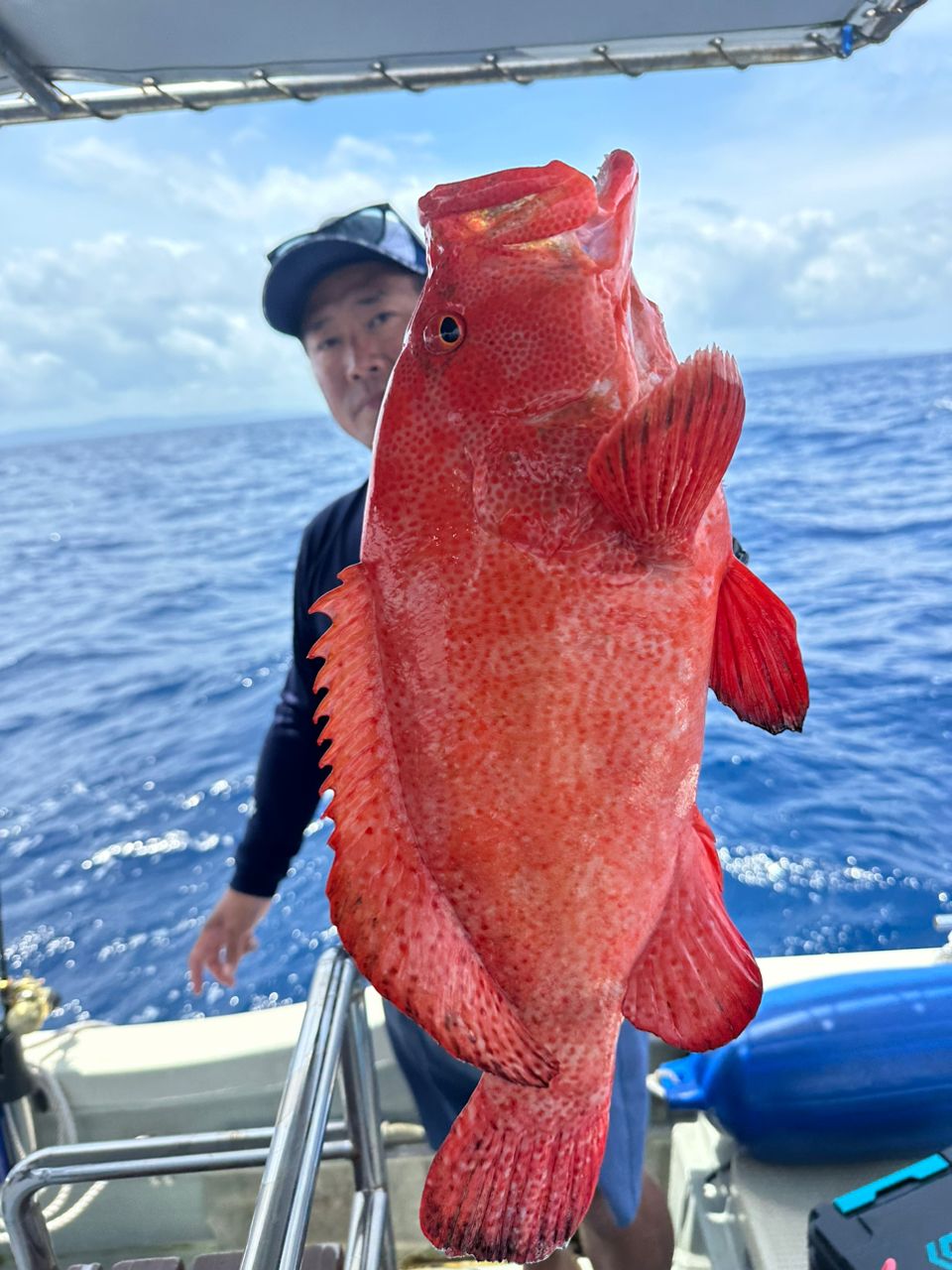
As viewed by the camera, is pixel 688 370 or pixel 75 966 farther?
pixel 75 966

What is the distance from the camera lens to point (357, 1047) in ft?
4.78

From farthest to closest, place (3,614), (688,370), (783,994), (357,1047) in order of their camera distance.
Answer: (3,614) < (783,994) < (357,1047) < (688,370)

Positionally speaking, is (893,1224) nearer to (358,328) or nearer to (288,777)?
(288,777)

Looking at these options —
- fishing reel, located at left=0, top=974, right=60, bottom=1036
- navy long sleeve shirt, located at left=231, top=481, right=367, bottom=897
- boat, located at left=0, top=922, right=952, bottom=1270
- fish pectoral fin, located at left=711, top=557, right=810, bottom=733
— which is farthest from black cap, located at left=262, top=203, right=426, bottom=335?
fishing reel, located at left=0, top=974, right=60, bottom=1036

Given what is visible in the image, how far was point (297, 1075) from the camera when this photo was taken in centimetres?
110

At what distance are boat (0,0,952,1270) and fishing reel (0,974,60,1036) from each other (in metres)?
0.01

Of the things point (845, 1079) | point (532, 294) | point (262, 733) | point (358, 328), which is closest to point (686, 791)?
point (532, 294)

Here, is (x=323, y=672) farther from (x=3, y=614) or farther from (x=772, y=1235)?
(x=3, y=614)

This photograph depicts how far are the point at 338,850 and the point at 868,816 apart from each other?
7.09 metres

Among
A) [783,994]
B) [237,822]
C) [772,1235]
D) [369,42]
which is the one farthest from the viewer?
[237,822]

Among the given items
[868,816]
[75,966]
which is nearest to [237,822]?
[75,966]

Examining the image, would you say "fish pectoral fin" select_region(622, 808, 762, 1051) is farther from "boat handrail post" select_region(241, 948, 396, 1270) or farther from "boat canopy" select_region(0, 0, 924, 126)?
"boat canopy" select_region(0, 0, 924, 126)

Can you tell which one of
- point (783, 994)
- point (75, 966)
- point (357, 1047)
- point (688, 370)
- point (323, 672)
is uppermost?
point (688, 370)

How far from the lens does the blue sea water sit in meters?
6.54
